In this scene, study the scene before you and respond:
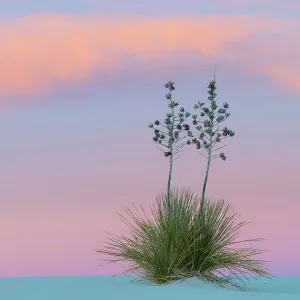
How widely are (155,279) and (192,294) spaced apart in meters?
1.60

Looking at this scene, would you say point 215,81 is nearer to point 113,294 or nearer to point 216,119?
point 216,119

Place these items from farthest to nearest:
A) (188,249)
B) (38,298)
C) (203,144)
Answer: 1. (203,144)
2. (188,249)
3. (38,298)

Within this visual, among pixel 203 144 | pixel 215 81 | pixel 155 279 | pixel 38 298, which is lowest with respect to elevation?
pixel 38 298

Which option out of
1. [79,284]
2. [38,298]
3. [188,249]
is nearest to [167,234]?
[188,249]

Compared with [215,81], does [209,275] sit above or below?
below

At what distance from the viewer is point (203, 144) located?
41.5 feet

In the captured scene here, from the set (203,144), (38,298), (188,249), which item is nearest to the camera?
(38,298)

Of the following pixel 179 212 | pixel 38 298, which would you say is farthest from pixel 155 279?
pixel 38 298

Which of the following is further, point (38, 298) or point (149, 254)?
point (149, 254)

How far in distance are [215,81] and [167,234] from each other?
113 inches

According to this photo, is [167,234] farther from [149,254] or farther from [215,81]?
[215,81]

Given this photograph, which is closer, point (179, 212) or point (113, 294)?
point (113, 294)

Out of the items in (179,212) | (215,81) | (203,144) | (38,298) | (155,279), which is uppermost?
(215,81)

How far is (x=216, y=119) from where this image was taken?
41.8 feet
